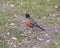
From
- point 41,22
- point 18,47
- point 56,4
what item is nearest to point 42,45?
point 18,47

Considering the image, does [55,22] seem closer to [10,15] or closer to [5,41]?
[10,15]

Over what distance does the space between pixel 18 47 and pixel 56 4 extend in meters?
3.44

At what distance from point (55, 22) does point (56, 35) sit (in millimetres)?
1128

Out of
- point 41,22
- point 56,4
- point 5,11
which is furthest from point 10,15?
point 56,4

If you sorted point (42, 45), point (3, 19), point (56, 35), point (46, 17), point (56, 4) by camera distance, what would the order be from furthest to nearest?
1. point (56, 4)
2. point (46, 17)
3. point (3, 19)
4. point (56, 35)
5. point (42, 45)

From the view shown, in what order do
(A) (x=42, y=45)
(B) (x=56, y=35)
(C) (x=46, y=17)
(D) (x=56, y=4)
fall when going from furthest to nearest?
(D) (x=56, y=4), (C) (x=46, y=17), (B) (x=56, y=35), (A) (x=42, y=45)

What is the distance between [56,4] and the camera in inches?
412

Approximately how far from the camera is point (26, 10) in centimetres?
983

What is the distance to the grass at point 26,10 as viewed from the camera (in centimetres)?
875

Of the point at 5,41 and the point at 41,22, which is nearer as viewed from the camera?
the point at 5,41

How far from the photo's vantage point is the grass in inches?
344

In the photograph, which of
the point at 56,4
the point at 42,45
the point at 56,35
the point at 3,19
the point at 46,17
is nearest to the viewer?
the point at 42,45

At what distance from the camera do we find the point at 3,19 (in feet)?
29.2

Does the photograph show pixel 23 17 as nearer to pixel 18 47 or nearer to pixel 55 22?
pixel 55 22
